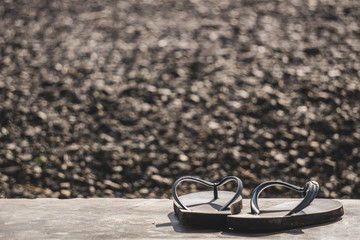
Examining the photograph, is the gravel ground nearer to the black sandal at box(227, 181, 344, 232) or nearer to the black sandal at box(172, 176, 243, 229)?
the black sandal at box(172, 176, 243, 229)

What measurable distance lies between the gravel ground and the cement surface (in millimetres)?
846

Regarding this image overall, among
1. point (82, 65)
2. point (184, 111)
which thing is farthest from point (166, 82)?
point (82, 65)

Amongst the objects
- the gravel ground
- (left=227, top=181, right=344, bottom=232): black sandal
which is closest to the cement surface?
(left=227, top=181, right=344, bottom=232): black sandal

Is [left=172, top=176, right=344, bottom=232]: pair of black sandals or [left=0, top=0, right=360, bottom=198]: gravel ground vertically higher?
[left=172, top=176, right=344, bottom=232]: pair of black sandals

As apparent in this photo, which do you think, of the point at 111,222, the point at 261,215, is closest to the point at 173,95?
the point at 111,222

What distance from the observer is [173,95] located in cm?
441

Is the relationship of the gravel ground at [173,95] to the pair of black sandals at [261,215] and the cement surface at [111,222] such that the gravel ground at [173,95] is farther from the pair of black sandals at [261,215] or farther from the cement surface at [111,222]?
the pair of black sandals at [261,215]

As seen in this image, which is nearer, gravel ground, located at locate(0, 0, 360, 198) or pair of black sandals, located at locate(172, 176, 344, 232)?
pair of black sandals, located at locate(172, 176, 344, 232)

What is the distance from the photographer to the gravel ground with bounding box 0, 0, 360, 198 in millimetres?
3734

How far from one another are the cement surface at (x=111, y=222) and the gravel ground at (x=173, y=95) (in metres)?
0.85

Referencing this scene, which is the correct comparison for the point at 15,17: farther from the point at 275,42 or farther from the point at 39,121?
the point at 275,42

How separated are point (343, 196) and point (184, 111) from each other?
57.1 inches

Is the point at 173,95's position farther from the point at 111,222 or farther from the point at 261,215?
the point at 261,215

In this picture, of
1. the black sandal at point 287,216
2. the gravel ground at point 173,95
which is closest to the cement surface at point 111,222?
the black sandal at point 287,216
